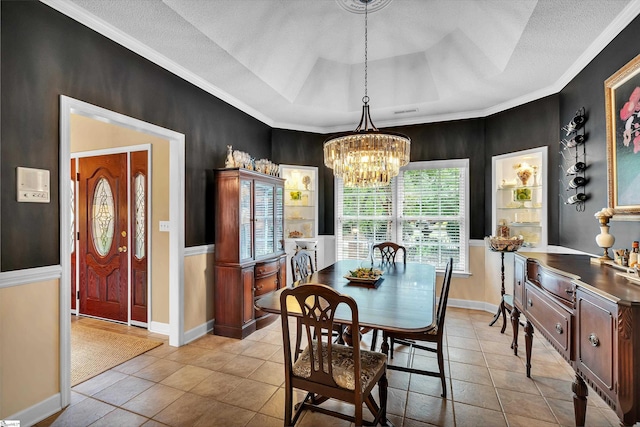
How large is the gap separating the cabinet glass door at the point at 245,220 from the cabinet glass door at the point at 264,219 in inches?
4.8

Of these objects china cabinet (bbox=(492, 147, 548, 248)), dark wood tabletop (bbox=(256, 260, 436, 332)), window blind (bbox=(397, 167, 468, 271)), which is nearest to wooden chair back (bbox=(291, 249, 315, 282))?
dark wood tabletop (bbox=(256, 260, 436, 332))

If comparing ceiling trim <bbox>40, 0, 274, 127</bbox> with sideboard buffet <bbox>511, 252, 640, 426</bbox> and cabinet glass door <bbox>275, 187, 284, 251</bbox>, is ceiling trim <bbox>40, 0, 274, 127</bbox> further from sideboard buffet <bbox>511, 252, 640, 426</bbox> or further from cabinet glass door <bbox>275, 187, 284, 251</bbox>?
sideboard buffet <bbox>511, 252, 640, 426</bbox>

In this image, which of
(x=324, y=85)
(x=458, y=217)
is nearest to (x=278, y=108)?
(x=324, y=85)

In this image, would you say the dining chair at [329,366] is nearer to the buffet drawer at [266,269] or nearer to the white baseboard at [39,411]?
the white baseboard at [39,411]

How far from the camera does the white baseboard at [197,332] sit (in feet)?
10.8

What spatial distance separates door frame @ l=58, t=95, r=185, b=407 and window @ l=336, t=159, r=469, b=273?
263 centimetres

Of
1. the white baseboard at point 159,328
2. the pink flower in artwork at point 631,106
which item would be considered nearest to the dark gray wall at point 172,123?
the pink flower in artwork at point 631,106

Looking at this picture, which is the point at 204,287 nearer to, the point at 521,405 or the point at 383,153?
the point at 383,153

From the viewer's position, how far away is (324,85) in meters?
3.96

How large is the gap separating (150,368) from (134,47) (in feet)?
9.57

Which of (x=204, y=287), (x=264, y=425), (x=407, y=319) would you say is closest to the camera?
(x=407, y=319)

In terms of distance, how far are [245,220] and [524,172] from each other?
3601 mm

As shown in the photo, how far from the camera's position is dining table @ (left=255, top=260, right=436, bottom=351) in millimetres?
1736

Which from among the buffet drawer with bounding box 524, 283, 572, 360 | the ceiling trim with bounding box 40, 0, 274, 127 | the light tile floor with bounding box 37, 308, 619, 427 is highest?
the ceiling trim with bounding box 40, 0, 274, 127
